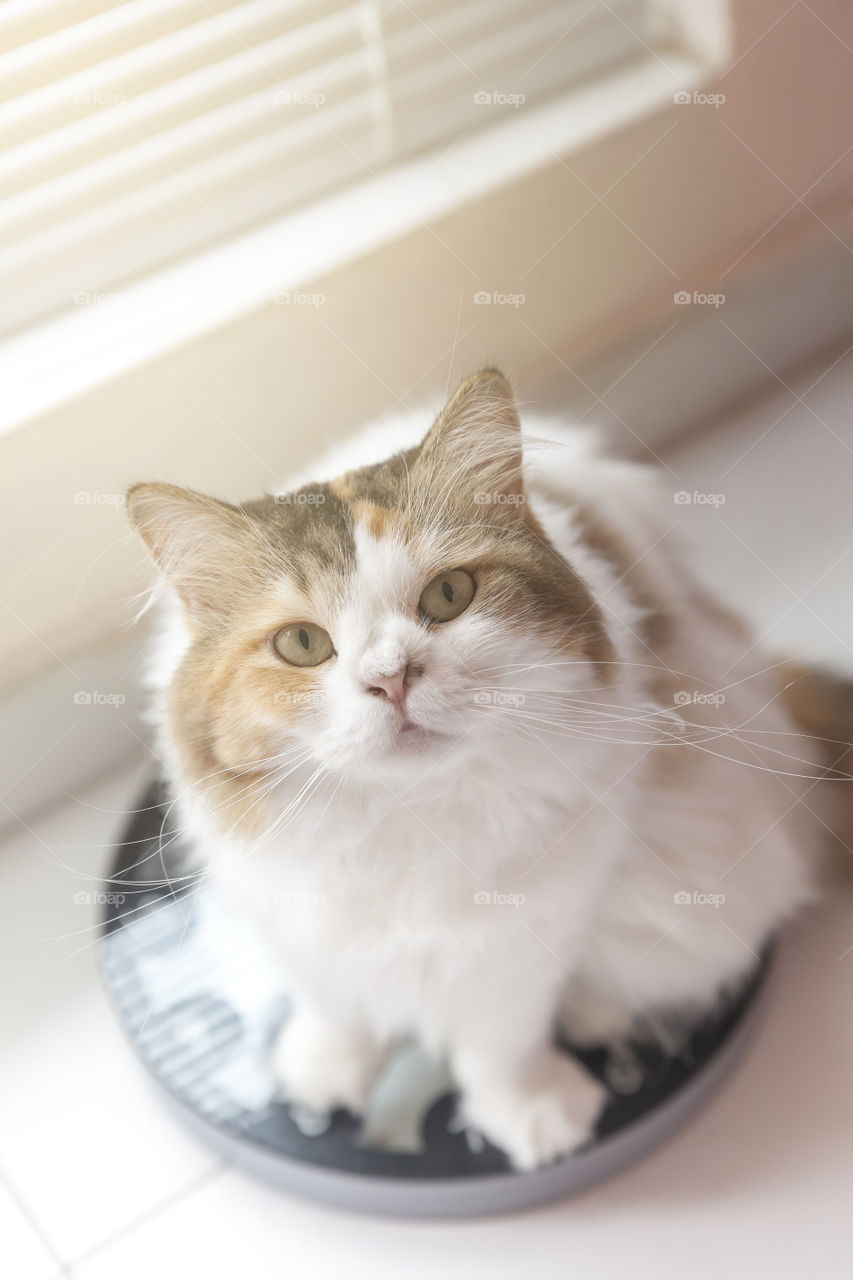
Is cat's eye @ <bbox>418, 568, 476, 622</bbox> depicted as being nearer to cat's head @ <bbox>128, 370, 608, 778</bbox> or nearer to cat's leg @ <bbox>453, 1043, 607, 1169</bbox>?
cat's head @ <bbox>128, 370, 608, 778</bbox>

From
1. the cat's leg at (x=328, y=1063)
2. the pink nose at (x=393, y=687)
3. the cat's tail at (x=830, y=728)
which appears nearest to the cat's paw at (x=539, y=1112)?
the cat's leg at (x=328, y=1063)

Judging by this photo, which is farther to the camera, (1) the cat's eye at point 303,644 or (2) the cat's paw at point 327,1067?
(2) the cat's paw at point 327,1067

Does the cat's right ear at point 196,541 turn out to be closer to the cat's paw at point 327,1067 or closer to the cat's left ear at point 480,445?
the cat's left ear at point 480,445

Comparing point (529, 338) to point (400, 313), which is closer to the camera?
point (400, 313)

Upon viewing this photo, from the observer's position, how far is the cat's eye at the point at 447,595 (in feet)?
2.66

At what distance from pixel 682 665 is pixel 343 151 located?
77 centimetres

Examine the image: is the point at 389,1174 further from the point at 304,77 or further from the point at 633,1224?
the point at 304,77

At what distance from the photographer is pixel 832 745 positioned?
1.27 metres

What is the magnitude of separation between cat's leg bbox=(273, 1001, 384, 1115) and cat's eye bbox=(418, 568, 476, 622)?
22.0 inches

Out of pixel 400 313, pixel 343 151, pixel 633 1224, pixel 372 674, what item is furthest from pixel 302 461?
pixel 633 1224

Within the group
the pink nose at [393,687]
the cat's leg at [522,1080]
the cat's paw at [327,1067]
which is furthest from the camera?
the cat's paw at [327,1067]

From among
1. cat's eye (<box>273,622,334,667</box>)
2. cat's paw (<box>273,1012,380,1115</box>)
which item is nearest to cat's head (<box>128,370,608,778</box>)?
cat's eye (<box>273,622,334,667</box>)

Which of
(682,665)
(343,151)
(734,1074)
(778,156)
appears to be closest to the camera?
(682,665)

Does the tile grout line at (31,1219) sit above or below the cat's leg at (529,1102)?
above
